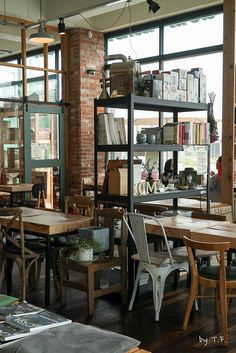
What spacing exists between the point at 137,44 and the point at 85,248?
6.22m

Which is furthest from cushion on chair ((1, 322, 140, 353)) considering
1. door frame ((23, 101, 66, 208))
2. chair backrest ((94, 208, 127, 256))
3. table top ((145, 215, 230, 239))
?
door frame ((23, 101, 66, 208))

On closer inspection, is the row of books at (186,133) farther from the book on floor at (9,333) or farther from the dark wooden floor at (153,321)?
the book on floor at (9,333)

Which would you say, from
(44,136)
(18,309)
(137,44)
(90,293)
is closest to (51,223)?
(90,293)

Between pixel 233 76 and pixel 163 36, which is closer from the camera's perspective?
pixel 233 76

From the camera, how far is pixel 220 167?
7.19 m

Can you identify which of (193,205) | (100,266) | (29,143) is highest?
(29,143)

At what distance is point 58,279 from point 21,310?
85.0 inches

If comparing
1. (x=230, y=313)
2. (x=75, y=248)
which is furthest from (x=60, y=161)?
(x=230, y=313)

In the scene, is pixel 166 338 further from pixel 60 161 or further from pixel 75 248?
pixel 60 161

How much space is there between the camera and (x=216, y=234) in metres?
4.04

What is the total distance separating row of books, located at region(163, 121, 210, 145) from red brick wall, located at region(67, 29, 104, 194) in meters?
4.55

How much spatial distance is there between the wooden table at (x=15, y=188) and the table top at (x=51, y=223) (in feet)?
9.78

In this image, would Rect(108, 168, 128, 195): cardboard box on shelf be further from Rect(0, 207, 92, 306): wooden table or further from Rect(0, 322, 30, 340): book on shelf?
Rect(0, 322, 30, 340): book on shelf

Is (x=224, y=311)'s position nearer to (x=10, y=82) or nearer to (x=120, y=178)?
(x=120, y=178)
